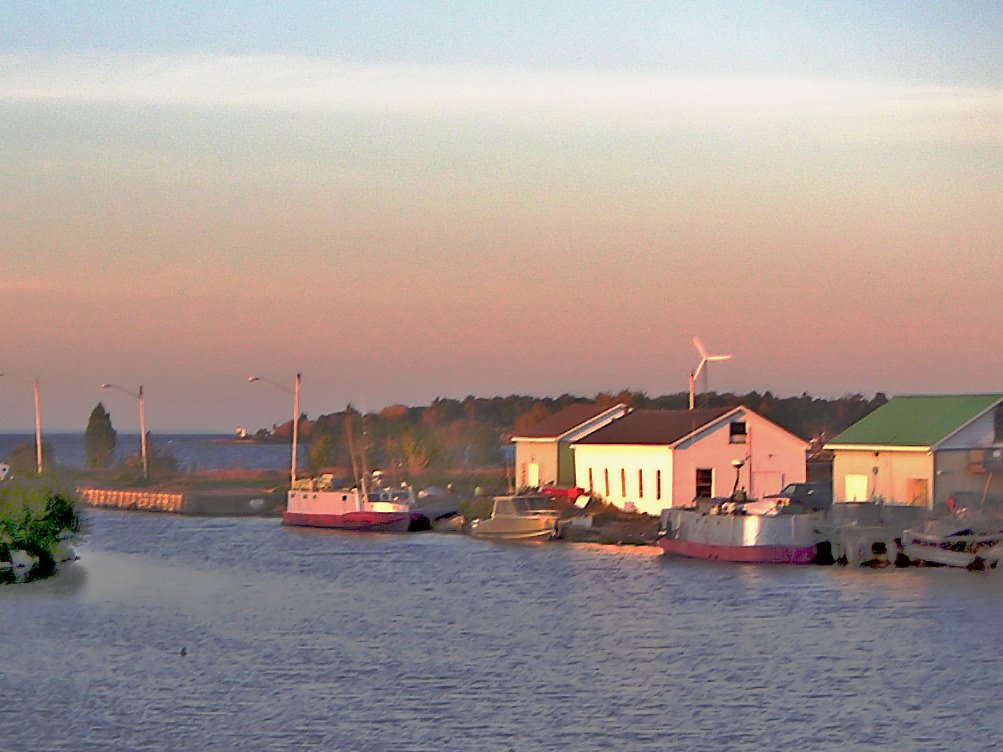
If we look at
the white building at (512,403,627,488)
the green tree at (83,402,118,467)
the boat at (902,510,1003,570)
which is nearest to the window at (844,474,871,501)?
the boat at (902,510,1003,570)

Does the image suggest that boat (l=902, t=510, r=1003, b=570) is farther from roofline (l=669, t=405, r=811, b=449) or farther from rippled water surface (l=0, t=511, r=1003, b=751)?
roofline (l=669, t=405, r=811, b=449)

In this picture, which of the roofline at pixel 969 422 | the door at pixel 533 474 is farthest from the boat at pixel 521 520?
the roofline at pixel 969 422

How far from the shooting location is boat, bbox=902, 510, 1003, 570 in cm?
6325

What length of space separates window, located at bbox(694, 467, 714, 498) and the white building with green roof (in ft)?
19.7

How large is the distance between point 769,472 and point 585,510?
28.3 feet

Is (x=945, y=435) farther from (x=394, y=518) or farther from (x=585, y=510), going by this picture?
(x=394, y=518)

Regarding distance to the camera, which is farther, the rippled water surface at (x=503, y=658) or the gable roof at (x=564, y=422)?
the gable roof at (x=564, y=422)

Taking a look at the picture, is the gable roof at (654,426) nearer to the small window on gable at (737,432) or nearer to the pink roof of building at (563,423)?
the small window on gable at (737,432)

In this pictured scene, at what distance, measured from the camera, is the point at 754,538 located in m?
66.5

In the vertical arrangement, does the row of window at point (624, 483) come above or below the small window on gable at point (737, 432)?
below

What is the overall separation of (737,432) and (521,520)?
10.5 meters

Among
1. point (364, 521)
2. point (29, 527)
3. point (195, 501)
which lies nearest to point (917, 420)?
point (364, 521)

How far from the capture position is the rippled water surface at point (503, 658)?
112 feet

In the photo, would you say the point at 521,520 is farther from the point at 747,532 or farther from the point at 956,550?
the point at 956,550
